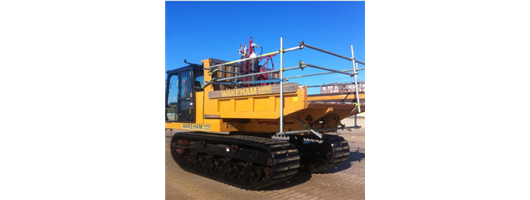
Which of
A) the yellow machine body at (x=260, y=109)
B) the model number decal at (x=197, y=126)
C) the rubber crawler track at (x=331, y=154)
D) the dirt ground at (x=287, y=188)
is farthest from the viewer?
the rubber crawler track at (x=331, y=154)

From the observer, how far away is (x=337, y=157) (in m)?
6.78

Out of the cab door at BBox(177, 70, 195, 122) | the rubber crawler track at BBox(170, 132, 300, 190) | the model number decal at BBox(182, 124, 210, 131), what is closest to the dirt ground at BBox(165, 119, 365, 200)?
the rubber crawler track at BBox(170, 132, 300, 190)

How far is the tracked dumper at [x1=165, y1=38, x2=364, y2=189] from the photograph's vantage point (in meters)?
5.22

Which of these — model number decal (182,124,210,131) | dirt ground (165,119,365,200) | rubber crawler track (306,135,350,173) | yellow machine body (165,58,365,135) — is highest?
yellow machine body (165,58,365,135)

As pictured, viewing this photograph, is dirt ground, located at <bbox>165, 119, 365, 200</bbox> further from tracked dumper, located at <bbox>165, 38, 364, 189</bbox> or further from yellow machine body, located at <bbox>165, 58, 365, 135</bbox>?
yellow machine body, located at <bbox>165, 58, 365, 135</bbox>

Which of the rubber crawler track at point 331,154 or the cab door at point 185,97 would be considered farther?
the cab door at point 185,97

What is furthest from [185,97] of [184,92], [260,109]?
[260,109]

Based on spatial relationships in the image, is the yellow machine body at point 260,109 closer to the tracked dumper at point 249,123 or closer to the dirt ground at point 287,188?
the tracked dumper at point 249,123

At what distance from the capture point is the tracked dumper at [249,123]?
5223mm

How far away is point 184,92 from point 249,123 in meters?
1.82

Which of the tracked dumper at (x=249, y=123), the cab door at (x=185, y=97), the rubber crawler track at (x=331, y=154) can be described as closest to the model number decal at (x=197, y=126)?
the tracked dumper at (x=249, y=123)

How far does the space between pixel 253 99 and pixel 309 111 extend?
3.43ft

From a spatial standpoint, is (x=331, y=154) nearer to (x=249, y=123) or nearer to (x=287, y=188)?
(x=287, y=188)

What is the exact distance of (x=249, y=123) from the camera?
Answer: 658cm
